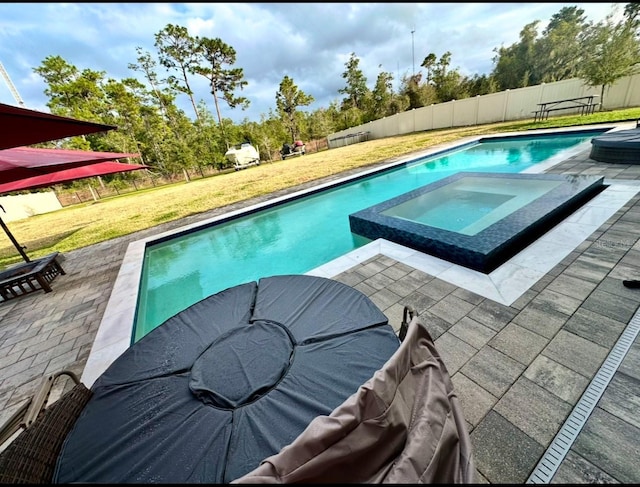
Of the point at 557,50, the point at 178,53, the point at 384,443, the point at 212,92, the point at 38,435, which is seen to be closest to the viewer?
the point at 384,443

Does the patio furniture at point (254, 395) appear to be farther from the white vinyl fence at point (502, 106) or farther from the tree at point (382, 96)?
the tree at point (382, 96)

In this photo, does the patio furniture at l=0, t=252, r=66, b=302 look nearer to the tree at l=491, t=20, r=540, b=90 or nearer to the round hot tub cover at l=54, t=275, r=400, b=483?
the round hot tub cover at l=54, t=275, r=400, b=483

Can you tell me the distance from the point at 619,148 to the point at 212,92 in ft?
89.5

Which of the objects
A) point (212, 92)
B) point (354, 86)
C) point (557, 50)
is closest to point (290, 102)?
point (212, 92)

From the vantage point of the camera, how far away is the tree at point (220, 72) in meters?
23.3

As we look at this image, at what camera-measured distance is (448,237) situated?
3.57 meters

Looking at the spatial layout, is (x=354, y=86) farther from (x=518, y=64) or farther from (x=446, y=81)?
(x=518, y=64)

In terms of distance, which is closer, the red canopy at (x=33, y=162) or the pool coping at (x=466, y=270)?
the pool coping at (x=466, y=270)

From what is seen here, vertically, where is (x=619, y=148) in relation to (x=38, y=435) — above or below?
below

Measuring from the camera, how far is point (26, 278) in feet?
14.3

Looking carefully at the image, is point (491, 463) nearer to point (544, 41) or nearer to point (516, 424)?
point (516, 424)

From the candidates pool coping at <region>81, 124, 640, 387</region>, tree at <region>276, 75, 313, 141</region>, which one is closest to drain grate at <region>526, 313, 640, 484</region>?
pool coping at <region>81, 124, 640, 387</region>

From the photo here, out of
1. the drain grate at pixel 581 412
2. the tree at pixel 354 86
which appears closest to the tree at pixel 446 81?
the tree at pixel 354 86

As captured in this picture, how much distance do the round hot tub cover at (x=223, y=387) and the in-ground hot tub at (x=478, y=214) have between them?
77.2 inches
